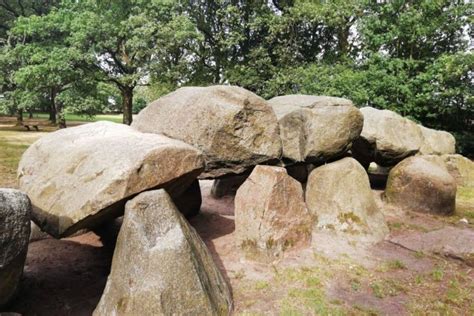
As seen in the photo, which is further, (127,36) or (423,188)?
(127,36)

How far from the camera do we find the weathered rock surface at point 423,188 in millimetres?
8312

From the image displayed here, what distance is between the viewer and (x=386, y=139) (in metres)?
8.99

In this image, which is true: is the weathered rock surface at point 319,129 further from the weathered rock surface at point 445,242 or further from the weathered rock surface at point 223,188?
the weathered rock surface at point 223,188

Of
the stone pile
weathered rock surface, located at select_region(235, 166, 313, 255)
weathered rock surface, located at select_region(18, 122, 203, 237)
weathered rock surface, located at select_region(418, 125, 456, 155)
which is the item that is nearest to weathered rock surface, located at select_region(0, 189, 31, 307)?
the stone pile

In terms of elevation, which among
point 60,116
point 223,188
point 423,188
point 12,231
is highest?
point 12,231

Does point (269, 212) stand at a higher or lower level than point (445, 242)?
higher

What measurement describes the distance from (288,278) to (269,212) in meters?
1.06

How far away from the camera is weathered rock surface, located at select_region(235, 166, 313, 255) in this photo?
5.96 m

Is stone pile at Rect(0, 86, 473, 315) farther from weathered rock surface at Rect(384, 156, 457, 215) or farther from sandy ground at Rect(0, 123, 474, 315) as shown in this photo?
sandy ground at Rect(0, 123, 474, 315)

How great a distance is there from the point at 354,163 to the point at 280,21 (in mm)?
12662

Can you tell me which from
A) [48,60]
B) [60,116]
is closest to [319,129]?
[48,60]

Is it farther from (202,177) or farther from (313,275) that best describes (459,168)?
(202,177)

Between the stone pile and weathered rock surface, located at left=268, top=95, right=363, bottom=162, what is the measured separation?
0.07 feet

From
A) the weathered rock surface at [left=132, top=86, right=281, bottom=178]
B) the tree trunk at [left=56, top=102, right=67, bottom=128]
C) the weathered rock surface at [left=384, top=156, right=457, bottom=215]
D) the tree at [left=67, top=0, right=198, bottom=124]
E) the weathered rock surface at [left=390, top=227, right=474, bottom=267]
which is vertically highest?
the tree at [left=67, top=0, right=198, bottom=124]
